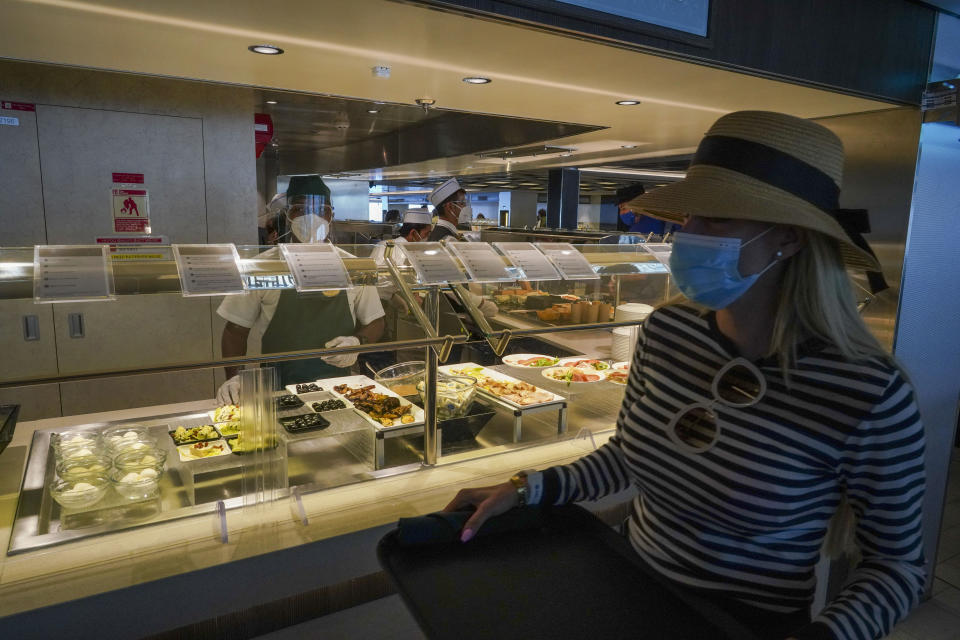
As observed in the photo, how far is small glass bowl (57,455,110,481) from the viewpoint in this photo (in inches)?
63.1

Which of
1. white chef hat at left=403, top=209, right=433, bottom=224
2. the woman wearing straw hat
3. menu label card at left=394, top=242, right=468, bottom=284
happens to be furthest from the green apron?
white chef hat at left=403, top=209, right=433, bottom=224

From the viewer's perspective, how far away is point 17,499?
64.1 inches

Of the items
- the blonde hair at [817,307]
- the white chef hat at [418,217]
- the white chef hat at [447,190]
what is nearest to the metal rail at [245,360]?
the blonde hair at [817,307]

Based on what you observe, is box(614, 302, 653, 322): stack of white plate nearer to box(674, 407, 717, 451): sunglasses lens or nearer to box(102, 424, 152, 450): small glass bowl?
box(674, 407, 717, 451): sunglasses lens

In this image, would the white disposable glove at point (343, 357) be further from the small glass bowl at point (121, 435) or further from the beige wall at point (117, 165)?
the beige wall at point (117, 165)

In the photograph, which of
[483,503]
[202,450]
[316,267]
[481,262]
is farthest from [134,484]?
[481,262]

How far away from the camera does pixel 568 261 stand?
89.4 inches

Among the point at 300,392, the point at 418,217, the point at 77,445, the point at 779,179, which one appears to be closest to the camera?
the point at 779,179

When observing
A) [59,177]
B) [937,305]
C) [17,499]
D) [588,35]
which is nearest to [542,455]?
[588,35]

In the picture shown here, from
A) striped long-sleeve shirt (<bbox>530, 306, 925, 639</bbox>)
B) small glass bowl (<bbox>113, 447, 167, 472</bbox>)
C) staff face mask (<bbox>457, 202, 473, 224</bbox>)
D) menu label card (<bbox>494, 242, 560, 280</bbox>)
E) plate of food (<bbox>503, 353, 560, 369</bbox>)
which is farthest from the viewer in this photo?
staff face mask (<bbox>457, 202, 473, 224</bbox>)

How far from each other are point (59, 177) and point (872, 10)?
419 cm

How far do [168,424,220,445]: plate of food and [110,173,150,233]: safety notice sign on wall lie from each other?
7.76 ft

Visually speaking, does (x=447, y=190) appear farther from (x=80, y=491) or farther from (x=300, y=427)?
(x=80, y=491)

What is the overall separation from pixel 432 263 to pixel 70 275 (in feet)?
3.33
